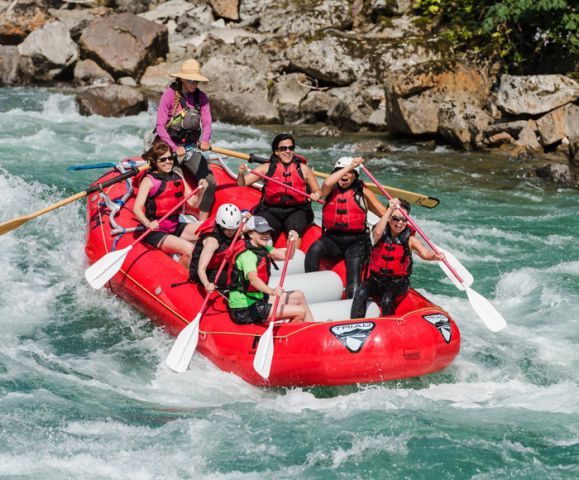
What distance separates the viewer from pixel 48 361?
6363mm

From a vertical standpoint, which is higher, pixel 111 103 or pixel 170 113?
pixel 170 113

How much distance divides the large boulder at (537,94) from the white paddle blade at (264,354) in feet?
28.4

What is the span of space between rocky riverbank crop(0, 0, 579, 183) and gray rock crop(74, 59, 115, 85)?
0.02 m

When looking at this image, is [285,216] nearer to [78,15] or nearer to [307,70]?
[307,70]

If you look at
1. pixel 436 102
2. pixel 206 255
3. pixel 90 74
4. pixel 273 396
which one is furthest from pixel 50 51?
pixel 273 396

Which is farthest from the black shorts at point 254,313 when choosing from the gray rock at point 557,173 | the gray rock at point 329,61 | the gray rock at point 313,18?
the gray rock at point 313,18

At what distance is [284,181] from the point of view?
7.05 meters

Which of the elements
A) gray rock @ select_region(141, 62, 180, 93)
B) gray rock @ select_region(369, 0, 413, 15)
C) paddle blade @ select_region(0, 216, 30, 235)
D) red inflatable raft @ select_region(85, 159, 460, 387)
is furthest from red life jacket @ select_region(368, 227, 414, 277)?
gray rock @ select_region(369, 0, 413, 15)

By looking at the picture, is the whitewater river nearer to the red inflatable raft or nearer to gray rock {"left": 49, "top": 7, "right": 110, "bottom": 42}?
the red inflatable raft

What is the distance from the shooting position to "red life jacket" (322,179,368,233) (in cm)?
655

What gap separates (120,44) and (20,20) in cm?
281

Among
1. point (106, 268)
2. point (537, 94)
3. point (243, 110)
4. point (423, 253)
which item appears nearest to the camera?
point (423, 253)

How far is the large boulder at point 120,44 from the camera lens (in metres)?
17.3

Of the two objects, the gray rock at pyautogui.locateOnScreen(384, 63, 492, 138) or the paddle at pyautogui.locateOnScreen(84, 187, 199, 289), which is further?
the gray rock at pyautogui.locateOnScreen(384, 63, 492, 138)
